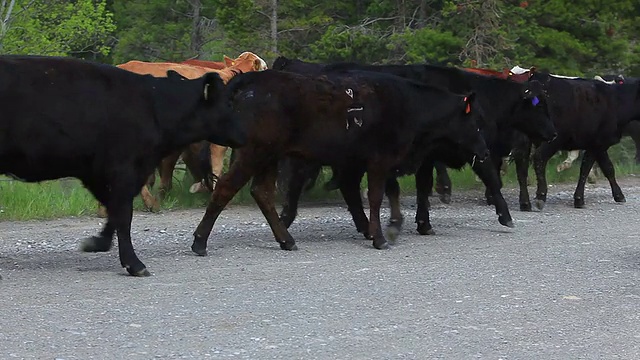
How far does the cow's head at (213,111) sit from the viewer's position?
9992 millimetres

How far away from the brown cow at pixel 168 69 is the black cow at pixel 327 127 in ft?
8.26

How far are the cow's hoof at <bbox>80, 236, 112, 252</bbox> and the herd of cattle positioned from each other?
0.5 inches

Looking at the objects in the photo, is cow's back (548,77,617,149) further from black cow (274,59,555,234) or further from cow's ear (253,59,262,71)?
cow's ear (253,59,262,71)

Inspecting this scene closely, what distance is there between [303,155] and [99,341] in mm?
4529

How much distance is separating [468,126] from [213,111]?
Answer: 3210 millimetres

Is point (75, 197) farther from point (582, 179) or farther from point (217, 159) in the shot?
point (582, 179)

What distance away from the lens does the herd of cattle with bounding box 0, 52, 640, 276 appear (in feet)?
29.9

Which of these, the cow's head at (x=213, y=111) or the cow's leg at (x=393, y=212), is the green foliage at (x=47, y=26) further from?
the cow's head at (x=213, y=111)

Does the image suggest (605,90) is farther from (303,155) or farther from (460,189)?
(303,155)

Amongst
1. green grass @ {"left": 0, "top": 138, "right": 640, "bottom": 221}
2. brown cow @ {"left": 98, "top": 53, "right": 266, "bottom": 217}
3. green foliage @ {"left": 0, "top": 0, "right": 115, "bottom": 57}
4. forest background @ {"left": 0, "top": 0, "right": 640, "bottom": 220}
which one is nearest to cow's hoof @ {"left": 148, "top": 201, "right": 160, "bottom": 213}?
brown cow @ {"left": 98, "top": 53, "right": 266, "bottom": 217}

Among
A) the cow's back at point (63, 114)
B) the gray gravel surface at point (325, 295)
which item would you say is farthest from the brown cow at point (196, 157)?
the cow's back at point (63, 114)

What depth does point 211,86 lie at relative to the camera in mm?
10000

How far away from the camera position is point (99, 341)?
674 cm

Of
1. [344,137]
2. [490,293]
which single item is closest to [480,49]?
[344,137]
